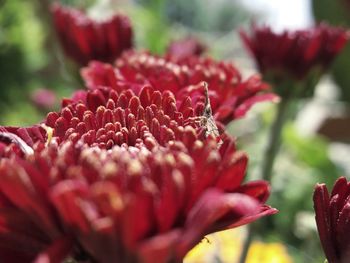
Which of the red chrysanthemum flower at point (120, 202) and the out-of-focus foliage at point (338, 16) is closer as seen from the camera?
the red chrysanthemum flower at point (120, 202)

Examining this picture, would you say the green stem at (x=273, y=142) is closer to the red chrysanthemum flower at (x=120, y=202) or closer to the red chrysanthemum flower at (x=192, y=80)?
the red chrysanthemum flower at (x=192, y=80)

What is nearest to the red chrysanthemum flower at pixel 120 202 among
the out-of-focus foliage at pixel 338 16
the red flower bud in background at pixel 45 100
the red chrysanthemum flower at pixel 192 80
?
the red chrysanthemum flower at pixel 192 80

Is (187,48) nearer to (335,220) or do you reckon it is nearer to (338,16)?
(335,220)

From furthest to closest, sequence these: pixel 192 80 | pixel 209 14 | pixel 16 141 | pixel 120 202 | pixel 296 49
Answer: pixel 209 14 < pixel 296 49 < pixel 192 80 < pixel 16 141 < pixel 120 202

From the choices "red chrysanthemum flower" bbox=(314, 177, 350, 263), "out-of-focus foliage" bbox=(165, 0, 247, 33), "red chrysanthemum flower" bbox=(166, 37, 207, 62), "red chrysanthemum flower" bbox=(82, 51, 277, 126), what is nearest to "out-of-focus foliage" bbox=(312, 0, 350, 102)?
"red chrysanthemum flower" bbox=(166, 37, 207, 62)

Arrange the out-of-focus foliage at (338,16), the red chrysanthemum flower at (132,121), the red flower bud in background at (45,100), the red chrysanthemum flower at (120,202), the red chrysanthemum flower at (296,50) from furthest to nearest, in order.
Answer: the out-of-focus foliage at (338,16)
the red flower bud in background at (45,100)
the red chrysanthemum flower at (296,50)
the red chrysanthemum flower at (132,121)
the red chrysanthemum flower at (120,202)

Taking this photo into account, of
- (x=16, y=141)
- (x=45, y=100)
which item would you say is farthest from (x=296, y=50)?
(x=45, y=100)

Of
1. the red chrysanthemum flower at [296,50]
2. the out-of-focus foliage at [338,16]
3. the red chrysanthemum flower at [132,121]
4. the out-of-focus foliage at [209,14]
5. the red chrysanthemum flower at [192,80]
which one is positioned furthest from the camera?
the out-of-focus foliage at [209,14]

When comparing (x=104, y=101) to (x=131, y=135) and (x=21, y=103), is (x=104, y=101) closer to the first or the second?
(x=131, y=135)
